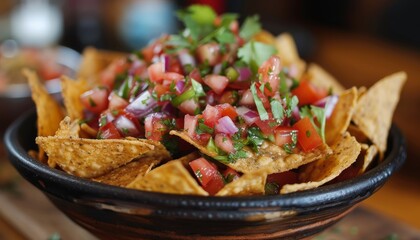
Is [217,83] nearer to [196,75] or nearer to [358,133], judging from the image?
[196,75]

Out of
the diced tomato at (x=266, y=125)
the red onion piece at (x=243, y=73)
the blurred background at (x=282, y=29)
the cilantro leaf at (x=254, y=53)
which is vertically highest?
the cilantro leaf at (x=254, y=53)

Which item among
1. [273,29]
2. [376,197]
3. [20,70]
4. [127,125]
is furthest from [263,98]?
[273,29]

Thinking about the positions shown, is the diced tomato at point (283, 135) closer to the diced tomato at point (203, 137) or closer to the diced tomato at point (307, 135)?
the diced tomato at point (307, 135)

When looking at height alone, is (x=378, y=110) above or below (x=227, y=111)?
below

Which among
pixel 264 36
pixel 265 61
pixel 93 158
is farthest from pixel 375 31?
pixel 93 158

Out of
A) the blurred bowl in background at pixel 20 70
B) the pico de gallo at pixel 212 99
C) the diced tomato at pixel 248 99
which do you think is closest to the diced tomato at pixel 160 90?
the pico de gallo at pixel 212 99

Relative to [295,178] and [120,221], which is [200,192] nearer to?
[120,221]
